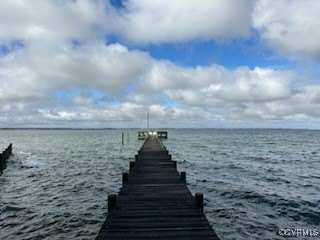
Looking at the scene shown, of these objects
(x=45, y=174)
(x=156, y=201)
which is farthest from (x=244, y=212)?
(x=45, y=174)

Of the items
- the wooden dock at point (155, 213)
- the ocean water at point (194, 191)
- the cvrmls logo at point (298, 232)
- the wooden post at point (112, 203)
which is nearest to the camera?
the wooden dock at point (155, 213)

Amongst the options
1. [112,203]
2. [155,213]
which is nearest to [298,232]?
[155,213]

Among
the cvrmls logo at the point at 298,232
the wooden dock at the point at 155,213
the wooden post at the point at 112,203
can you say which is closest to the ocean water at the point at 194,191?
the cvrmls logo at the point at 298,232

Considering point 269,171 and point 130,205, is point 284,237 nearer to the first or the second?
point 130,205

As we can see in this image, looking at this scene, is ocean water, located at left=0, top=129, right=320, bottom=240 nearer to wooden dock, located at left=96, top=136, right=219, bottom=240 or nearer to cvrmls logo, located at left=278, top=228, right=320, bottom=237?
cvrmls logo, located at left=278, top=228, right=320, bottom=237

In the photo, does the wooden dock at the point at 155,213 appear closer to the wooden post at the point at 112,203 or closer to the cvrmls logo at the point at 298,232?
the wooden post at the point at 112,203

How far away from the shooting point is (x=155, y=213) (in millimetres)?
11430

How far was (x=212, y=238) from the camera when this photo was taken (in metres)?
9.05

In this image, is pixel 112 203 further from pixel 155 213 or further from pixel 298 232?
pixel 298 232

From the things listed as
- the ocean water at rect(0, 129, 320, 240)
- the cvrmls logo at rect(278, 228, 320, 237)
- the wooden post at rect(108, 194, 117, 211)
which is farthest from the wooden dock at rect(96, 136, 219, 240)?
the cvrmls logo at rect(278, 228, 320, 237)

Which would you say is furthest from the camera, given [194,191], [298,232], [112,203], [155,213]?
[194,191]

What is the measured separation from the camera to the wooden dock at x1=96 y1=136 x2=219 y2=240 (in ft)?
30.9

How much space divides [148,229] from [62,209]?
9.97m

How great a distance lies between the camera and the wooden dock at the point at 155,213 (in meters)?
9.41
